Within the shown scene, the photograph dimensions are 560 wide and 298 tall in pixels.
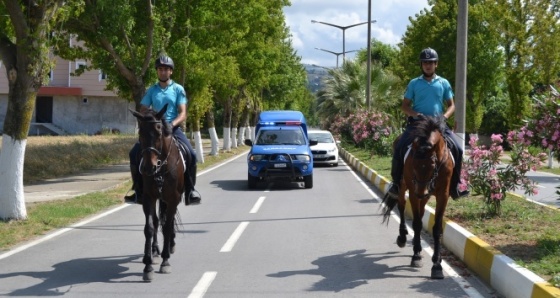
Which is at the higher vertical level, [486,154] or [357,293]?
[486,154]

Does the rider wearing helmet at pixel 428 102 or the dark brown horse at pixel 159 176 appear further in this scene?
the rider wearing helmet at pixel 428 102

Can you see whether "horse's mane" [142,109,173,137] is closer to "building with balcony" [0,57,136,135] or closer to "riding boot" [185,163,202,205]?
"riding boot" [185,163,202,205]

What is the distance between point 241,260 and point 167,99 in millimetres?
2370

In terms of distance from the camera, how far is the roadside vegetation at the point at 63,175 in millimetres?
12117

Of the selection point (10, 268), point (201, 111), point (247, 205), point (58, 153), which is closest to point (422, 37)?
point (201, 111)

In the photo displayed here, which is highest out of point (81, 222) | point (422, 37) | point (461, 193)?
point (422, 37)

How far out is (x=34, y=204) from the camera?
15.7m

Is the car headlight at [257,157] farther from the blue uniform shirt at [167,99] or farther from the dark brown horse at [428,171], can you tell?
the dark brown horse at [428,171]

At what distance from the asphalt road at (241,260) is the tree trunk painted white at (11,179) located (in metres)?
1.21

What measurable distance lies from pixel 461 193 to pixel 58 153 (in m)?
23.6

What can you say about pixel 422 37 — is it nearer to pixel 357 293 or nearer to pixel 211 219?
pixel 211 219

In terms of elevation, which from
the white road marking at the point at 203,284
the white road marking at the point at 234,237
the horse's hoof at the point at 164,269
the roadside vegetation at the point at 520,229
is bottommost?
the white road marking at the point at 234,237

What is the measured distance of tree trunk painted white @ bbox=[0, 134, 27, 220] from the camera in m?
12.6

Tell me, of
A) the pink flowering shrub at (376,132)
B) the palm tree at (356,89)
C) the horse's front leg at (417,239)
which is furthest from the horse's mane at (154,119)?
the palm tree at (356,89)
